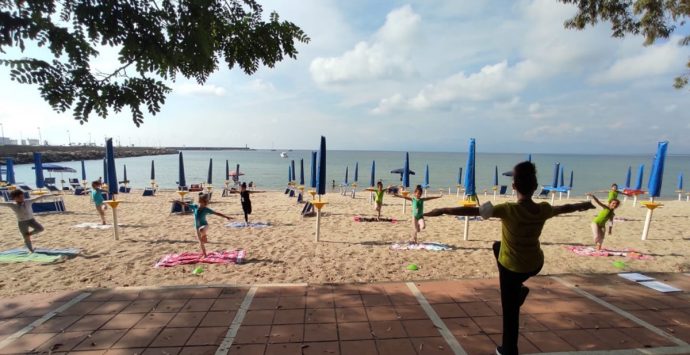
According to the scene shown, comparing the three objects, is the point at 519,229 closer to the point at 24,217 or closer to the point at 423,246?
the point at 423,246

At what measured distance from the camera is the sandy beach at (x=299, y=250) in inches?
230

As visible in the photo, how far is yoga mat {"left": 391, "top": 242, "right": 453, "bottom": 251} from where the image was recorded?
8086 mm

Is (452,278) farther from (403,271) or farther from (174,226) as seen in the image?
(174,226)

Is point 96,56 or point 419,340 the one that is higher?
point 96,56

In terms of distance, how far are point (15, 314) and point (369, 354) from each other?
A: 4801 millimetres

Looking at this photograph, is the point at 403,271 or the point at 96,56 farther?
the point at 403,271

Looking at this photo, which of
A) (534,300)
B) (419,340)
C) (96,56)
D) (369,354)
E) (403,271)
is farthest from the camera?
(403,271)

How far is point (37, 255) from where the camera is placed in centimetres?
695

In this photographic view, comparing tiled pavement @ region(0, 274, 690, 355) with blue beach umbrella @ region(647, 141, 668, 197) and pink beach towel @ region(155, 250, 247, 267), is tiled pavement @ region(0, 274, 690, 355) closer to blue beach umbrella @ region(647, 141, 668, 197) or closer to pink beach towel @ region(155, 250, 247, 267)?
pink beach towel @ region(155, 250, 247, 267)

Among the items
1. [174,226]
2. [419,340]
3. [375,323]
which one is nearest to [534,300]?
[419,340]

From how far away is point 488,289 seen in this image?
16.8ft

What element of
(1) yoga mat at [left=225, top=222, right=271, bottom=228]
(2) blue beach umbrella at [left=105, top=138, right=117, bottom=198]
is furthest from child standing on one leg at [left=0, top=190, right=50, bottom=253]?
(1) yoga mat at [left=225, top=222, right=271, bottom=228]

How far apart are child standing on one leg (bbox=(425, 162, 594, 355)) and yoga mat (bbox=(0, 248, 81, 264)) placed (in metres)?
8.24

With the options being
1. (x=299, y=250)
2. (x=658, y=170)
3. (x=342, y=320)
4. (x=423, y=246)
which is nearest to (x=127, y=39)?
(x=342, y=320)
